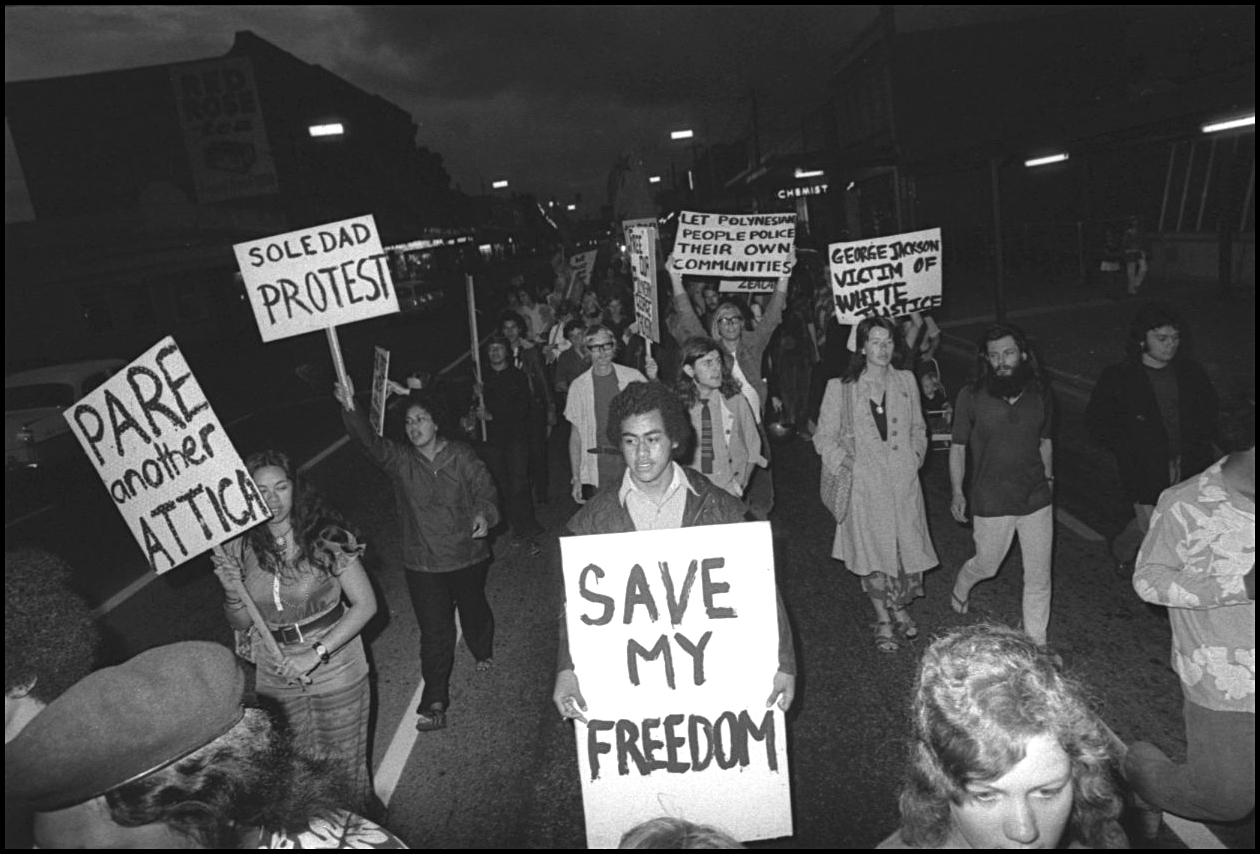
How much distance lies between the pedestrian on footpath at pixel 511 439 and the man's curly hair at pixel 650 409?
3.95 metres

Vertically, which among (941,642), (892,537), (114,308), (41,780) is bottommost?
(892,537)

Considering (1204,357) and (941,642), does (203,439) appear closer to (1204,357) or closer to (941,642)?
(941,642)

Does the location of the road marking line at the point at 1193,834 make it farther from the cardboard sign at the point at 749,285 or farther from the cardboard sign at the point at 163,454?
the cardboard sign at the point at 749,285

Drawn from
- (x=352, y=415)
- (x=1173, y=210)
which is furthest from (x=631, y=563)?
(x=1173, y=210)

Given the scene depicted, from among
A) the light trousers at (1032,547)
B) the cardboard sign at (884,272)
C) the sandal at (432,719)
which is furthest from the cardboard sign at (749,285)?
the sandal at (432,719)

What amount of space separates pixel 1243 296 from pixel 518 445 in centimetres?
1702

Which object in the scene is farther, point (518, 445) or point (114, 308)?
point (114, 308)

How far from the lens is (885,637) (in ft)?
16.9

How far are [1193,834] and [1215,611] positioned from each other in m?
1.25

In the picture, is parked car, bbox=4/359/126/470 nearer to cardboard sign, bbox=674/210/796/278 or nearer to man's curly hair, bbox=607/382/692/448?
cardboard sign, bbox=674/210/796/278

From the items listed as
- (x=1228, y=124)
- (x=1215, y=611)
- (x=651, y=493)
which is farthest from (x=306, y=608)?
(x=1228, y=124)

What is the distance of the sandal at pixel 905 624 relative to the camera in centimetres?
519

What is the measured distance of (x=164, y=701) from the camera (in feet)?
5.64

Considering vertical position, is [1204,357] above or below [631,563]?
below
